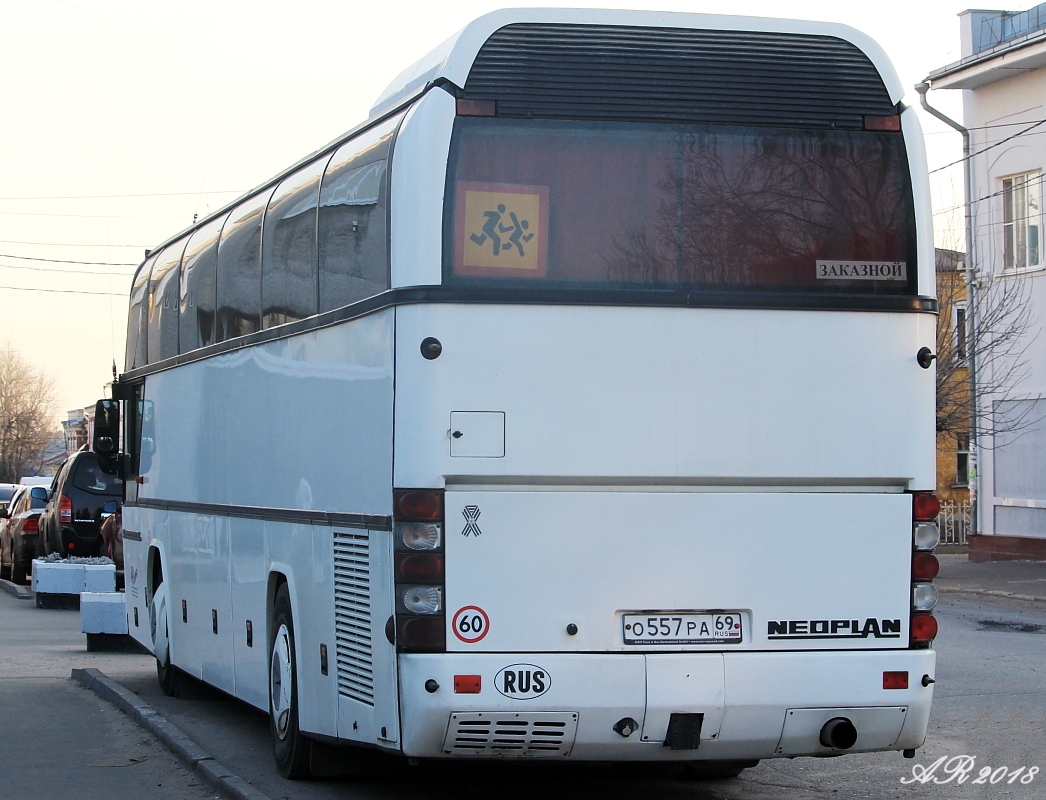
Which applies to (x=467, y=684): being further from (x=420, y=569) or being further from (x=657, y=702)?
(x=657, y=702)

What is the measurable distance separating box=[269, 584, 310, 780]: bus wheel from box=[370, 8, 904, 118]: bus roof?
3.02 metres

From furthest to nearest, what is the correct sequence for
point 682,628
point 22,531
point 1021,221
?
point 22,531 → point 1021,221 → point 682,628

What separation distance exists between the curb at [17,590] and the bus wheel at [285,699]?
16891 millimetres

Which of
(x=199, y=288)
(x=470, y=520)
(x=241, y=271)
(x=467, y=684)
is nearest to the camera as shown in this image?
(x=467, y=684)

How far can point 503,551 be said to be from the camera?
6621 millimetres

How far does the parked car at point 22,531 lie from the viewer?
1083 inches

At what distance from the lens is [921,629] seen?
691 cm

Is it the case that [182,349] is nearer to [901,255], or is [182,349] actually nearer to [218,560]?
[218,560]

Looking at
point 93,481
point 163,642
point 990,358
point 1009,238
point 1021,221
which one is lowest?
point 163,642

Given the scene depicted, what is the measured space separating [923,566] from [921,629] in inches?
11.1

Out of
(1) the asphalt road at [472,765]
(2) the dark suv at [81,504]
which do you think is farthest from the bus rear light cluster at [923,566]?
(2) the dark suv at [81,504]

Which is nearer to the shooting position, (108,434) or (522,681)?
(522,681)

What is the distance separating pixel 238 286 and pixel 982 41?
22.4m

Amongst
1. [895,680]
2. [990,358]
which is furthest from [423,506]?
[990,358]
